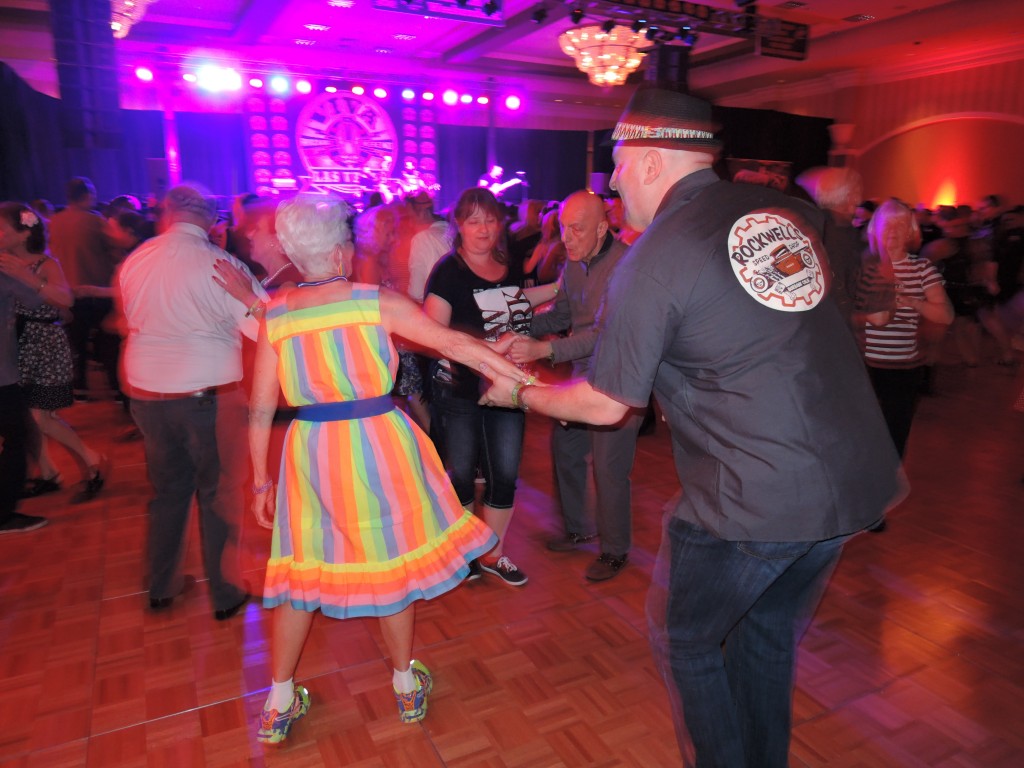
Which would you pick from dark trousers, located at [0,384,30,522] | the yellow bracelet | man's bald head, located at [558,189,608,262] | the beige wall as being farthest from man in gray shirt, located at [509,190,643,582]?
the beige wall

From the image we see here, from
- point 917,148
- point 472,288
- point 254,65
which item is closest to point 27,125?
point 254,65

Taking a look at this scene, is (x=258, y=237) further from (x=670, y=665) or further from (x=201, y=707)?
(x=670, y=665)

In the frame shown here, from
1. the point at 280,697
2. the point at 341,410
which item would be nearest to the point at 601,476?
the point at 341,410

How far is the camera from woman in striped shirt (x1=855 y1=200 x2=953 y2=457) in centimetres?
321

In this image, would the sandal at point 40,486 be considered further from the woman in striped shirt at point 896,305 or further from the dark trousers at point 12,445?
the woman in striped shirt at point 896,305

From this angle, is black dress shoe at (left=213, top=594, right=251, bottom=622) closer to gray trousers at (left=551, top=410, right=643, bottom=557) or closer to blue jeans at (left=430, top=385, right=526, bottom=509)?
blue jeans at (left=430, top=385, right=526, bottom=509)

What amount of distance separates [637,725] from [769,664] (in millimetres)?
701

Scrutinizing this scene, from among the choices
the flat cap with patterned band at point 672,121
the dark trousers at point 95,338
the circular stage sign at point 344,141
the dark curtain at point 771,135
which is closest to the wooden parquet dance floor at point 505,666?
the flat cap with patterned band at point 672,121

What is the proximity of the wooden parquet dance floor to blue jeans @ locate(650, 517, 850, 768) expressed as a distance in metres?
0.47

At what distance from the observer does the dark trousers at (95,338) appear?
19.2 feet

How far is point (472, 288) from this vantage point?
2.68 m

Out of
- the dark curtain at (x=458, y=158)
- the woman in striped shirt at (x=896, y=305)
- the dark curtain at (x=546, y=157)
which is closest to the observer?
the woman in striped shirt at (x=896, y=305)

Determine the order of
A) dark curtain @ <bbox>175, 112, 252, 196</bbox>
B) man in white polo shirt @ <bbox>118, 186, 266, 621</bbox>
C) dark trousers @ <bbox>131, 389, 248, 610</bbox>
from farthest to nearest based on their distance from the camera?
dark curtain @ <bbox>175, 112, 252, 196</bbox> < dark trousers @ <bbox>131, 389, 248, 610</bbox> < man in white polo shirt @ <bbox>118, 186, 266, 621</bbox>

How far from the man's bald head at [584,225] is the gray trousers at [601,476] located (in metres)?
0.72
